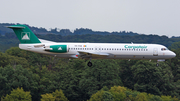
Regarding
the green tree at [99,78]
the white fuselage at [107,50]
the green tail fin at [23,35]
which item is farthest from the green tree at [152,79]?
the green tail fin at [23,35]

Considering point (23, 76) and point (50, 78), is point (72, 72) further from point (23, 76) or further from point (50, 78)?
point (23, 76)

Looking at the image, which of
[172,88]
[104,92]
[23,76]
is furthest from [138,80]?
[23,76]

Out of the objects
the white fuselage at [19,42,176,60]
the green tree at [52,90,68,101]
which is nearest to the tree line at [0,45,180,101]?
the green tree at [52,90,68,101]

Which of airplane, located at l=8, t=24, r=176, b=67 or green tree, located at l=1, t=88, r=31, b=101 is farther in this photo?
green tree, located at l=1, t=88, r=31, b=101

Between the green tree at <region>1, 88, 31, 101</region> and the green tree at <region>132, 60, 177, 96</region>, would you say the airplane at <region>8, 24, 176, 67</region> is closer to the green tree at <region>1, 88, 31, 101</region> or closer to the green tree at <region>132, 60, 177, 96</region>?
the green tree at <region>1, 88, 31, 101</region>

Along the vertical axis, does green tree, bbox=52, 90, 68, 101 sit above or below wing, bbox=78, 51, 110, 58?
below

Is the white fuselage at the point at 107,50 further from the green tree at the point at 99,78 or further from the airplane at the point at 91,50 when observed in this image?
the green tree at the point at 99,78

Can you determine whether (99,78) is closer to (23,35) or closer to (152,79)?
(152,79)

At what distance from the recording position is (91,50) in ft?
167

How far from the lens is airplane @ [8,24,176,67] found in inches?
1980

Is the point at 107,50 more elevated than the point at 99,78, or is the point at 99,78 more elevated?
the point at 107,50

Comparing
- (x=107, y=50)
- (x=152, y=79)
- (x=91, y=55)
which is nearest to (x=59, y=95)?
(x=152, y=79)

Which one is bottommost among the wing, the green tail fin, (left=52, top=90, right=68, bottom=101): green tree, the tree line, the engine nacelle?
(left=52, top=90, right=68, bottom=101): green tree

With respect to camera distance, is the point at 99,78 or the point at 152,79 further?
the point at 99,78
